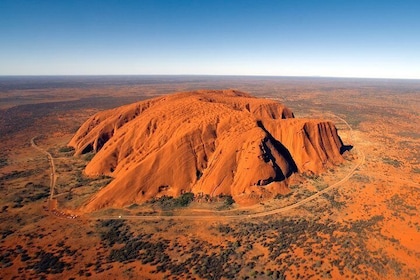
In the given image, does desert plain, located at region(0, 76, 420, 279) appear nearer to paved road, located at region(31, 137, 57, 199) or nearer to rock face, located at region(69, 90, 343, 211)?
paved road, located at region(31, 137, 57, 199)


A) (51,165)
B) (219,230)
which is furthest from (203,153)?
(51,165)

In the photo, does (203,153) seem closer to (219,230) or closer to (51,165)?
(219,230)

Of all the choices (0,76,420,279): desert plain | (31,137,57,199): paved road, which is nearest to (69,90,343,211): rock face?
(0,76,420,279): desert plain

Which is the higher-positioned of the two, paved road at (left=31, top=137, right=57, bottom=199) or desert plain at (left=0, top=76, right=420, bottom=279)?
paved road at (left=31, top=137, right=57, bottom=199)

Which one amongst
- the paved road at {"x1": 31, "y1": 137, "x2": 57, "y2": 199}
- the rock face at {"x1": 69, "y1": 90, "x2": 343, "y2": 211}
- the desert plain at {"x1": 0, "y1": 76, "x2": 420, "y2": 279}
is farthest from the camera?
the paved road at {"x1": 31, "y1": 137, "x2": 57, "y2": 199}

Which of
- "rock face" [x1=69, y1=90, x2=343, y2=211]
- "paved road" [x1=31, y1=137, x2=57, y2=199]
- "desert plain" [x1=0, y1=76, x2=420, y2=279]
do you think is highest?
"rock face" [x1=69, y1=90, x2=343, y2=211]

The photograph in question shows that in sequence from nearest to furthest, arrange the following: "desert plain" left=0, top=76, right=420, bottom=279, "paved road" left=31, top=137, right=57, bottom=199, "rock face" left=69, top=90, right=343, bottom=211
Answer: "desert plain" left=0, top=76, right=420, bottom=279
"rock face" left=69, top=90, right=343, bottom=211
"paved road" left=31, top=137, right=57, bottom=199

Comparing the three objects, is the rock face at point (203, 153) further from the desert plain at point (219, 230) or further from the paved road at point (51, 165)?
the paved road at point (51, 165)

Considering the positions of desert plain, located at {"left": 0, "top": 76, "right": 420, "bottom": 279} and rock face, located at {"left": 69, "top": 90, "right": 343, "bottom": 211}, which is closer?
desert plain, located at {"left": 0, "top": 76, "right": 420, "bottom": 279}

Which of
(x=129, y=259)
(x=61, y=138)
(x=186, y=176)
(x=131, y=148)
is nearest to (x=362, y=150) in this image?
(x=186, y=176)
